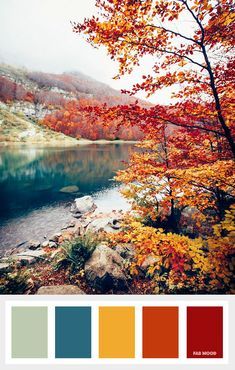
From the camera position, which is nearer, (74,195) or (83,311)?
(83,311)

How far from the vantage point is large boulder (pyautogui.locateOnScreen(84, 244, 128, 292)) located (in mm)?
3977

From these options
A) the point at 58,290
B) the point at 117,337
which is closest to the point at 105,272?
the point at 58,290

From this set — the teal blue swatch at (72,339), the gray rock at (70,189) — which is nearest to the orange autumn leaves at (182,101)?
the teal blue swatch at (72,339)

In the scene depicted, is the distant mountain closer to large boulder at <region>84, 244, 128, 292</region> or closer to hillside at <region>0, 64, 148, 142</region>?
hillside at <region>0, 64, 148, 142</region>

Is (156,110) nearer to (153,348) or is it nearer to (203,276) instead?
(203,276)

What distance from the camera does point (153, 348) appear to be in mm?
2996

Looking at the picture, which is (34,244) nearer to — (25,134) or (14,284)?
(14,284)

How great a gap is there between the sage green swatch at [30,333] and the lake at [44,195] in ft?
17.5

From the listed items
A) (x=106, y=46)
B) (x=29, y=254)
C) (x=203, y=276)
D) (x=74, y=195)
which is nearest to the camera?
(x=106, y=46)

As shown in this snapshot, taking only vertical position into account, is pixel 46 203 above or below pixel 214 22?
below

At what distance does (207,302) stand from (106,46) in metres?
4.21

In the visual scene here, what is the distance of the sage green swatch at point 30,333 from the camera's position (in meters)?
2.99

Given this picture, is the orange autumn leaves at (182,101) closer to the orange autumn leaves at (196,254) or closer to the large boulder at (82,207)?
the orange autumn leaves at (196,254)

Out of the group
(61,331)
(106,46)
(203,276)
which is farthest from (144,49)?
(61,331)
